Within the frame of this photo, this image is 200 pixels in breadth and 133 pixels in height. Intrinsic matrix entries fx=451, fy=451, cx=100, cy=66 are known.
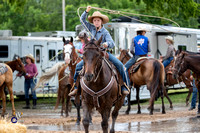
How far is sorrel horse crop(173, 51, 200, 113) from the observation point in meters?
13.8

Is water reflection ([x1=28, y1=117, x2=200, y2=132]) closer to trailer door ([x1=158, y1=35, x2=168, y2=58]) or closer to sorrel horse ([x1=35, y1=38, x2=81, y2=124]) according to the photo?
sorrel horse ([x1=35, y1=38, x2=81, y2=124])

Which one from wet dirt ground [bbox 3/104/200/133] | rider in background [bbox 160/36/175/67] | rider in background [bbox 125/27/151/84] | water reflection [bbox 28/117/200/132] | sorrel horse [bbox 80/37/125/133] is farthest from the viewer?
rider in background [bbox 160/36/175/67]

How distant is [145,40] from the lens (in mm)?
15641

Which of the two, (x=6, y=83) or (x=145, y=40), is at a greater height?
(x=145, y=40)

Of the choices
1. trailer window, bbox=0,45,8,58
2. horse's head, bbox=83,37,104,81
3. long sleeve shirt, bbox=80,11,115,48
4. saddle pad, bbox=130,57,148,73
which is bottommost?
trailer window, bbox=0,45,8,58

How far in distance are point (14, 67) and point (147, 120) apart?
8200 millimetres

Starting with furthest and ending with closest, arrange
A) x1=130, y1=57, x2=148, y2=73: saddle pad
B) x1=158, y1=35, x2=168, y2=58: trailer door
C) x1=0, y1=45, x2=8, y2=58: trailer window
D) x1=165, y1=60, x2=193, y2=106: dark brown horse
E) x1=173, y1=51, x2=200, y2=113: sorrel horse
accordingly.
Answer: x1=0, y1=45, x2=8, y2=58: trailer window → x1=158, y1=35, x2=168, y2=58: trailer door → x1=165, y1=60, x2=193, y2=106: dark brown horse → x1=130, y1=57, x2=148, y2=73: saddle pad → x1=173, y1=51, x2=200, y2=113: sorrel horse

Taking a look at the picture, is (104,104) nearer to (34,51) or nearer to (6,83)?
(6,83)

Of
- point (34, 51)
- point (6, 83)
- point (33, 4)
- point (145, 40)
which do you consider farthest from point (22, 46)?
point (33, 4)

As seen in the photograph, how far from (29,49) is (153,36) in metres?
6.85

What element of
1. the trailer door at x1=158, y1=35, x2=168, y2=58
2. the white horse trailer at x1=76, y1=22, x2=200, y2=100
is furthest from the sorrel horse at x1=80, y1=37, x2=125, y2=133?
the trailer door at x1=158, y1=35, x2=168, y2=58

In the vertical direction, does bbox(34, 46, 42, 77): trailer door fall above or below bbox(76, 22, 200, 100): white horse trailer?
below

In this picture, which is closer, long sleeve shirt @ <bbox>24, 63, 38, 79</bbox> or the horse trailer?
long sleeve shirt @ <bbox>24, 63, 38, 79</bbox>

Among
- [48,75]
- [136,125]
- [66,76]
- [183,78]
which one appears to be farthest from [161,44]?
[136,125]
